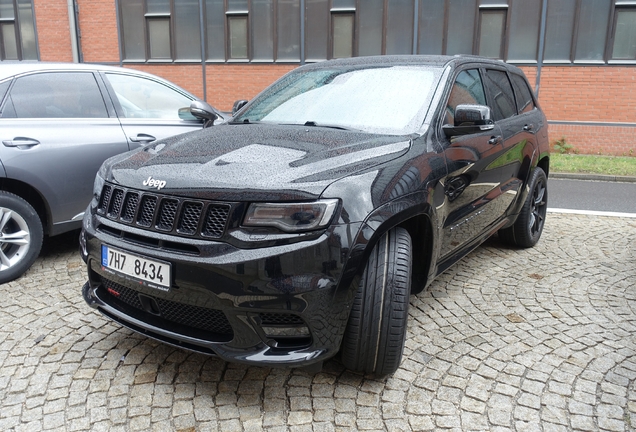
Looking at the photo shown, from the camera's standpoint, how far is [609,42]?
12.0 metres

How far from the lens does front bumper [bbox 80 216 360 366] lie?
2219 millimetres

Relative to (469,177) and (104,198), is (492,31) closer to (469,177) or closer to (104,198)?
(469,177)

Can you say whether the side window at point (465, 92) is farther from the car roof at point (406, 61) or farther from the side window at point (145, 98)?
the side window at point (145, 98)

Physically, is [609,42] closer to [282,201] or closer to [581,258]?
[581,258]

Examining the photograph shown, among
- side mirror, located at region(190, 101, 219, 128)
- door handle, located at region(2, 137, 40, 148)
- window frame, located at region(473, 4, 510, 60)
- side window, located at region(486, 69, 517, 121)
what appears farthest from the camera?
window frame, located at region(473, 4, 510, 60)

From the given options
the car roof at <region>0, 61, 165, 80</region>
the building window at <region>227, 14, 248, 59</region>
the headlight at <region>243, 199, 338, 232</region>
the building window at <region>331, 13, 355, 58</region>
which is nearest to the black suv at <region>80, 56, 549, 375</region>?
the headlight at <region>243, 199, 338, 232</region>

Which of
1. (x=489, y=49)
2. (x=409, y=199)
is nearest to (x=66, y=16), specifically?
(x=489, y=49)

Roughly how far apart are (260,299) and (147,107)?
3507 mm

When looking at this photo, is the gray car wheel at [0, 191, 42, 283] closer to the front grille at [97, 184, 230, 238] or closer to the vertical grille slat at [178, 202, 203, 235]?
the front grille at [97, 184, 230, 238]

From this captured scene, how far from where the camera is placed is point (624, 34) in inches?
469

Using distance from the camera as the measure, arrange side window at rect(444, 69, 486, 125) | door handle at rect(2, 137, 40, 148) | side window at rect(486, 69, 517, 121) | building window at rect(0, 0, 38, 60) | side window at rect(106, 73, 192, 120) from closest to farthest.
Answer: side window at rect(444, 69, 486, 125)
door handle at rect(2, 137, 40, 148)
side window at rect(486, 69, 517, 121)
side window at rect(106, 73, 192, 120)
building window at rect(0, 0, 38, 60)

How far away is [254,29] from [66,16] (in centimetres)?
532

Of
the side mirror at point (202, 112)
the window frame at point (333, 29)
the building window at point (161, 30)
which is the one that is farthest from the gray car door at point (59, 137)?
the building window at point (161, 30)

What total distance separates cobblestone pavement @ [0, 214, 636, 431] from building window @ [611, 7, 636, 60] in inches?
400
